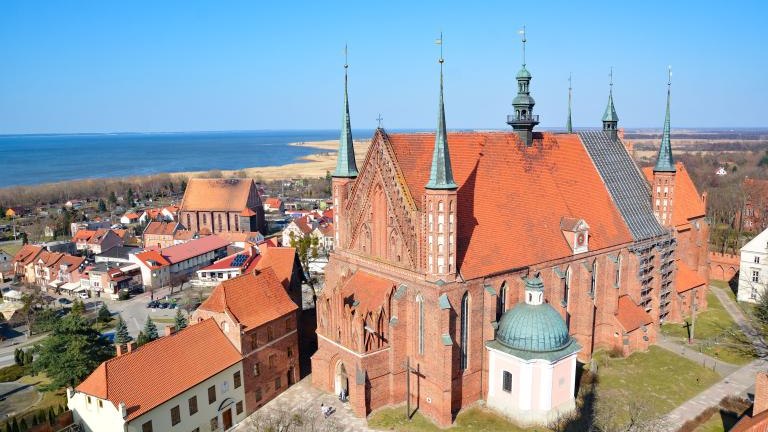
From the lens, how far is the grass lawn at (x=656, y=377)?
3791 cm

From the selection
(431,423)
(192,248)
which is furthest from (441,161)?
(192,248)

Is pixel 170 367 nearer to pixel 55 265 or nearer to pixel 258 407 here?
pixel 258 407

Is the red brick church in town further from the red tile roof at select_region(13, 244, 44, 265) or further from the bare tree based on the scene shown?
the red tile roof at select_region(13, 244, 44, 265)

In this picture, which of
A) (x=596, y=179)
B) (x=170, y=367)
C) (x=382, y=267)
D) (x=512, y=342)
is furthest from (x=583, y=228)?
(x=170, y=367)

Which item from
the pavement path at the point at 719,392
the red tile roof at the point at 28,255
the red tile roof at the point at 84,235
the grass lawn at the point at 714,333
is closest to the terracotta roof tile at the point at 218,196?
the red tile roof at the point at 84,235

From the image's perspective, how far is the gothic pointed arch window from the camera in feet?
114

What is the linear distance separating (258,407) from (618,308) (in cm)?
2926

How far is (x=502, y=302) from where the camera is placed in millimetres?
37469

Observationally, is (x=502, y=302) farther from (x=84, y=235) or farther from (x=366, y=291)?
(x=84, y=235)

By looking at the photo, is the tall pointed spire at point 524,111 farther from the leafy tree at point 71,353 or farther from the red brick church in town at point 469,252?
the leafy tree at point 71,353

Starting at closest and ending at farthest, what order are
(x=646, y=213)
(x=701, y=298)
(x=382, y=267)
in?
1. (x=382, y=267)
2. (x=646, y=213)
3. (x=701, y=298)

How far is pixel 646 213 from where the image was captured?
49000 mm

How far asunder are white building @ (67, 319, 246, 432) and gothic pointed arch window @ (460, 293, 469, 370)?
1463cm

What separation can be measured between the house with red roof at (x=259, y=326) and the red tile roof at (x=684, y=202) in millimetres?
37062
